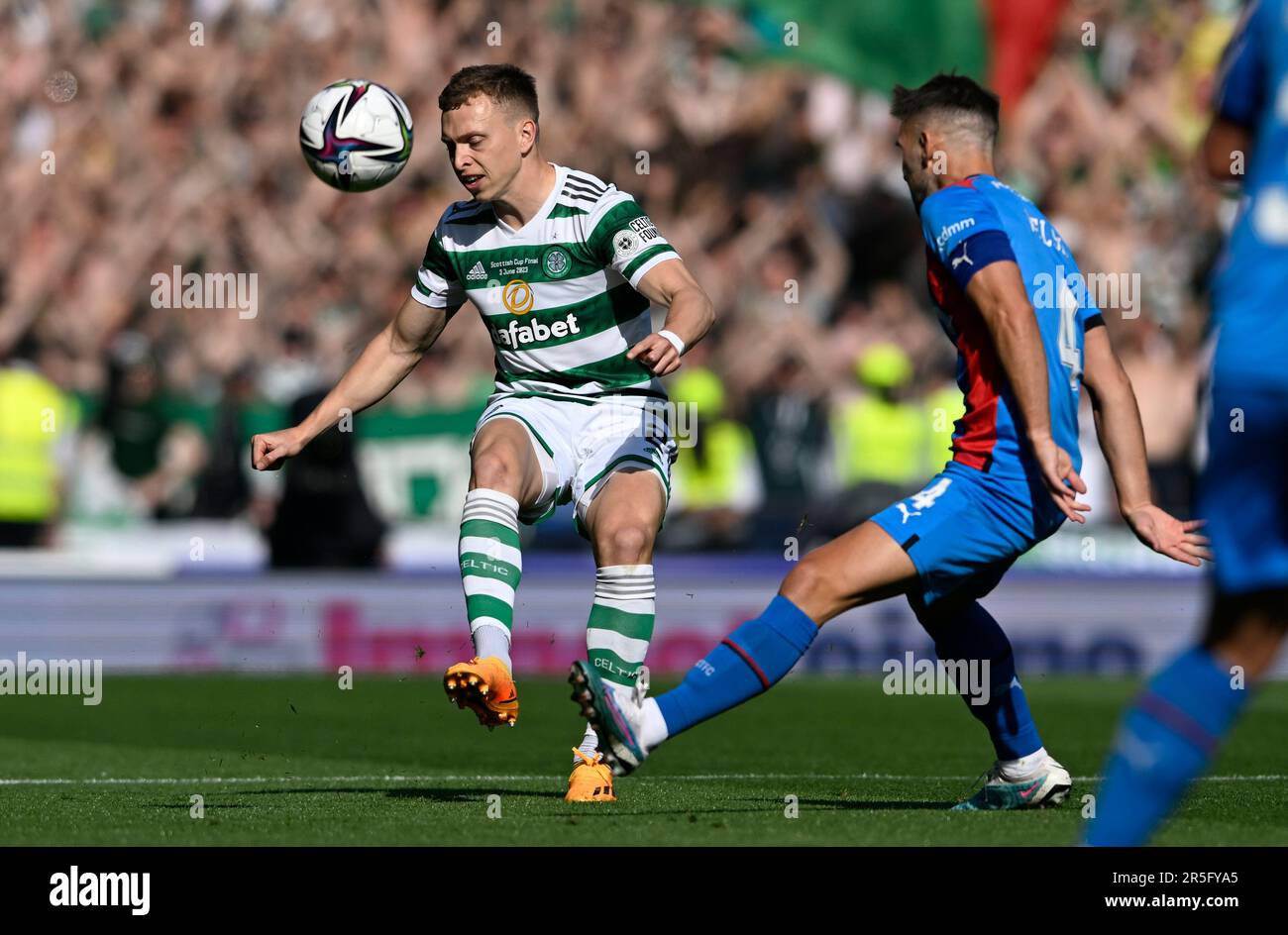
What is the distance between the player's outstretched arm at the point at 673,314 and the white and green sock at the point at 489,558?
30.8 inches

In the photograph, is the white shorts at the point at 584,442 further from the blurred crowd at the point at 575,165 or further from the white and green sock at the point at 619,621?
the blurred crowd at the point at 575,165

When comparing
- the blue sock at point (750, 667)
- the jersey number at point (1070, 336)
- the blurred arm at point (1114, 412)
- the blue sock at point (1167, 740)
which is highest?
the jersey number at point (1070, 336)

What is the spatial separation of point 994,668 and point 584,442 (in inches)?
67.4

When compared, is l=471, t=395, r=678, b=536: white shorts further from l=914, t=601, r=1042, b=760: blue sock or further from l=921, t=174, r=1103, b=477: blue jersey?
l=921, t=174, r=1103, b=477: blue jersey

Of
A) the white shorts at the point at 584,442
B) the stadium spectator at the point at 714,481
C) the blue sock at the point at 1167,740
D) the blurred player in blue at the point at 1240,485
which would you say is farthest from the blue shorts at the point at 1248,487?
the stadium spectator at the point at 714,481

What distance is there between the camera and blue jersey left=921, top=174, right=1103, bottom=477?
6.48 meters

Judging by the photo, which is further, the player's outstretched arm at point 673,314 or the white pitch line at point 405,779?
the white pitch line at point 405,779

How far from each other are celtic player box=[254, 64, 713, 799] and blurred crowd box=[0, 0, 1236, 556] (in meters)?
8.72

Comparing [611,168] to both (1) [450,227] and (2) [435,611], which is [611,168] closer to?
(2) [435,611]

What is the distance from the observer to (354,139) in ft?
28.3

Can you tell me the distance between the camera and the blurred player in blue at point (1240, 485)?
4418 mm

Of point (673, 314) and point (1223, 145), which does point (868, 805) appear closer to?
point (673, 314)

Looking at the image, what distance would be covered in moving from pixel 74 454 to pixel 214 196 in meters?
3.18

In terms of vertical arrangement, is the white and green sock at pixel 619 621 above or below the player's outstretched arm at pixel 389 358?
below
